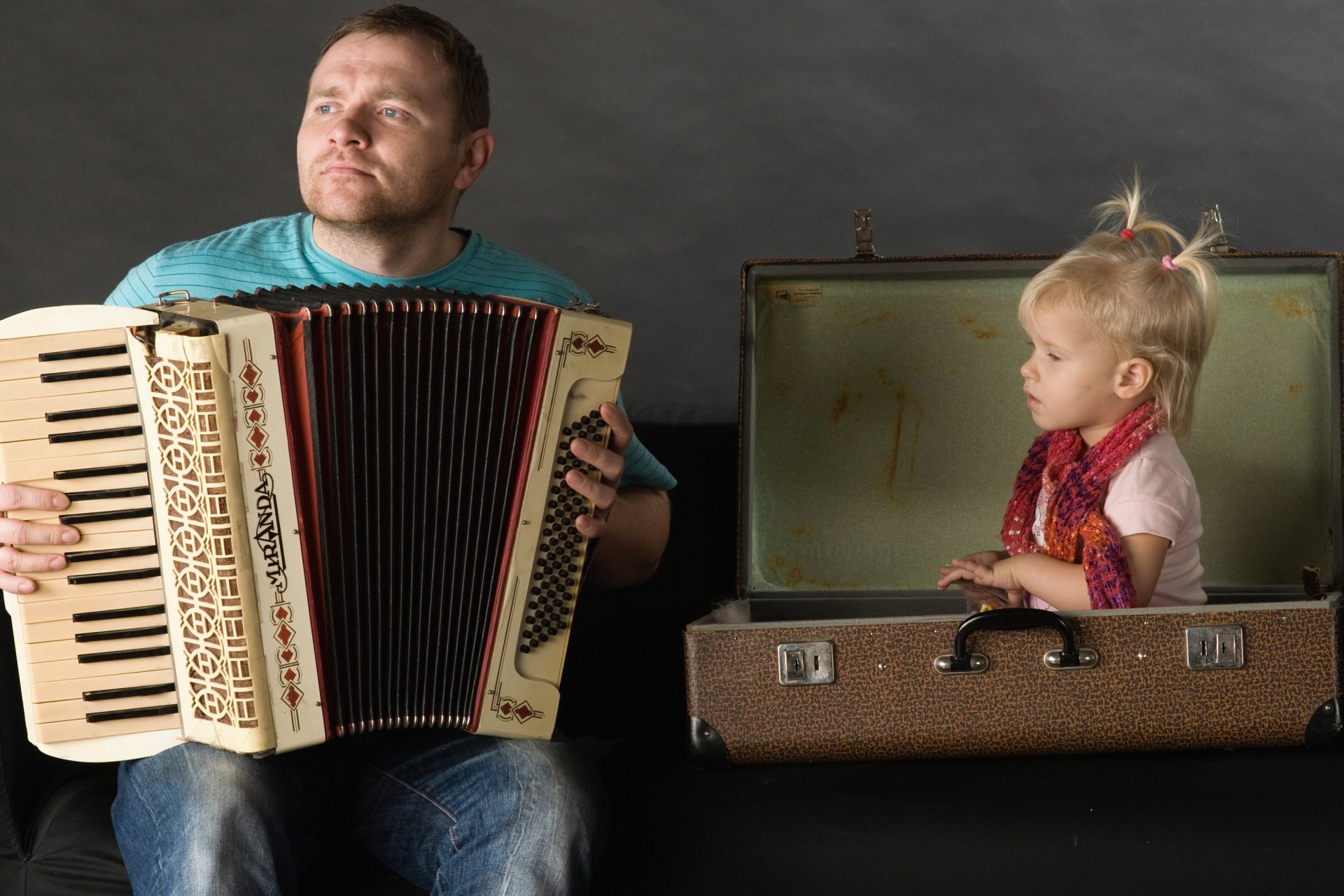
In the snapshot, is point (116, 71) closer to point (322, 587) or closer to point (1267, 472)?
point (322, 587)

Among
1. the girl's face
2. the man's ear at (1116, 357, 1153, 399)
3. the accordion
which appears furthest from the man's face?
the man's ear at (1116, 357, 1153, 399)

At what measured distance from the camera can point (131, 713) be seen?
1.52m

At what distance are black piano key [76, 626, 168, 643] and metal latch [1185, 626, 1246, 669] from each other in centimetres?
133

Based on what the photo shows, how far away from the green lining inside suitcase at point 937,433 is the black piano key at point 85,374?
1.16 metres

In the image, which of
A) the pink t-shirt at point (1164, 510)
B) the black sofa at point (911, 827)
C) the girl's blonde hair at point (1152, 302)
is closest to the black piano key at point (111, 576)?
the black sofa at point (911, 827)

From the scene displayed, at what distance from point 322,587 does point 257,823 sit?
0.28 metres

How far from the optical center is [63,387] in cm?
145

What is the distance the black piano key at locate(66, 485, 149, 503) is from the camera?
4.86ft

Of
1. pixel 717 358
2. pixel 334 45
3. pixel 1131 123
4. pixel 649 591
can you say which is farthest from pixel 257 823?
pixel 1131 123

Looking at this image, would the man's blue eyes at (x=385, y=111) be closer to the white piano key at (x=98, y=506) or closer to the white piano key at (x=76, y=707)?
the white piano key at (x=98, y=506)

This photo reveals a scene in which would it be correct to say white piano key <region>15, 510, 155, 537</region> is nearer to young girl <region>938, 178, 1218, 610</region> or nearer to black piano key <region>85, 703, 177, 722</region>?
black piano key <region>85, 703, 177, 722</region>

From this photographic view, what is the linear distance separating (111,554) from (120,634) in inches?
3.6

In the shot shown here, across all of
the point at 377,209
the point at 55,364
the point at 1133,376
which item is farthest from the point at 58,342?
the point at 1133,376

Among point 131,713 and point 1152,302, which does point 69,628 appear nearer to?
point 131,713
